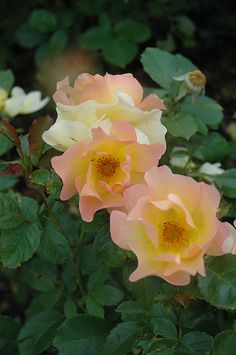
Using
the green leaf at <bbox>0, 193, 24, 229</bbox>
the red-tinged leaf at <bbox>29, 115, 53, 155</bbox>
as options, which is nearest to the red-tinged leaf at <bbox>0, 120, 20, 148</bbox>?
the red-tinged leaf at <bbox>29, 115, 53, 155</bbox>

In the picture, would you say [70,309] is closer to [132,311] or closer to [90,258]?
[90,258]

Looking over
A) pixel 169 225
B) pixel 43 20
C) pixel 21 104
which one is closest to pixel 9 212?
pixel 169 225

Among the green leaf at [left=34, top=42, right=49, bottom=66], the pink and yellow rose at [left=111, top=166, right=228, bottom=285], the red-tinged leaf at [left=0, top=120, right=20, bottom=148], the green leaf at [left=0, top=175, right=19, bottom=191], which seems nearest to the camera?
the pink and yellow rose at [left=111, top=166, right=228, bottom=285]

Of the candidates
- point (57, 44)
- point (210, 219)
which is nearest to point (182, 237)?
point (210, 219)

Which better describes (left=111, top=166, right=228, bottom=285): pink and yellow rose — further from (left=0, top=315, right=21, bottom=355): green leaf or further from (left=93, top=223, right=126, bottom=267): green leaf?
(left=0, top=315, right=21, bottom=355): green leaf

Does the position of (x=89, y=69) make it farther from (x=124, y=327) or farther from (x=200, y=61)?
(x=124, y=327)

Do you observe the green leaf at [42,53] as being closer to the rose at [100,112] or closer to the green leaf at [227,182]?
the green leaf at [227,182]
